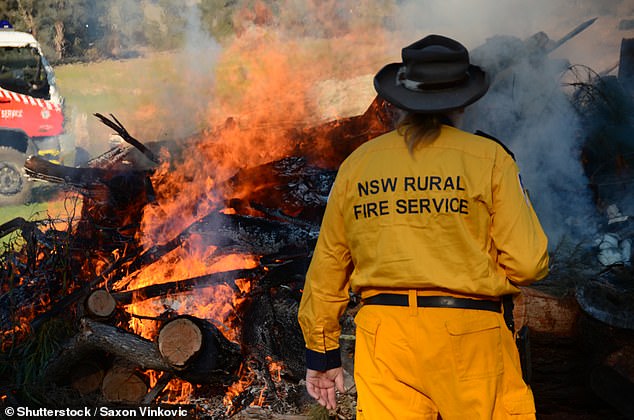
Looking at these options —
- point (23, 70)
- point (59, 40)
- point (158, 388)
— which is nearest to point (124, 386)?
point (158, 388)

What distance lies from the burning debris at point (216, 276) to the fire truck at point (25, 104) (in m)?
3.14

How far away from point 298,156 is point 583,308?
3444 mm

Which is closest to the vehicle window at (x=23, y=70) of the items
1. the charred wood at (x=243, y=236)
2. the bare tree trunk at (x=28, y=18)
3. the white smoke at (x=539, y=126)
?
the bare tree trunk at (x=28, y=18)

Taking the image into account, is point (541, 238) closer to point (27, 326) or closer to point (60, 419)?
point (60, 419)

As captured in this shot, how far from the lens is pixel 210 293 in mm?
6520

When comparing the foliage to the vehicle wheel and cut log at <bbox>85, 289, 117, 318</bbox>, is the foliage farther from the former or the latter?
cut log at <bbox>85, 289, 117, 318</bbox>

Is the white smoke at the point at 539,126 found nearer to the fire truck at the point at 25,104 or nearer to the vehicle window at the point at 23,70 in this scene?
the fire truck at the point at 25,104

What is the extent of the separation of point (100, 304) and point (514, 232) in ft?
14.1

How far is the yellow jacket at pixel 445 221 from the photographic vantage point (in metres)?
2.75

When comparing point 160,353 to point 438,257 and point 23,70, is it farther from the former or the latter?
point 23,70

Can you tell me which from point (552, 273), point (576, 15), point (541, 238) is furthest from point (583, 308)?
point (576, 15)

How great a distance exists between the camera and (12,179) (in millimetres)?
10383

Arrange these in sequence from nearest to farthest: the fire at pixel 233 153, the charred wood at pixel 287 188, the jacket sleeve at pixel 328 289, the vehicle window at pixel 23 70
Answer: the jacket sleeve at pixel 328 289
the fire at pixel 233 153
the charred wood at pixel 287 188
the vehicle window at pixel 23 70

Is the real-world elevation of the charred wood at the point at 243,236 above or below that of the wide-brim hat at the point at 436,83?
below
